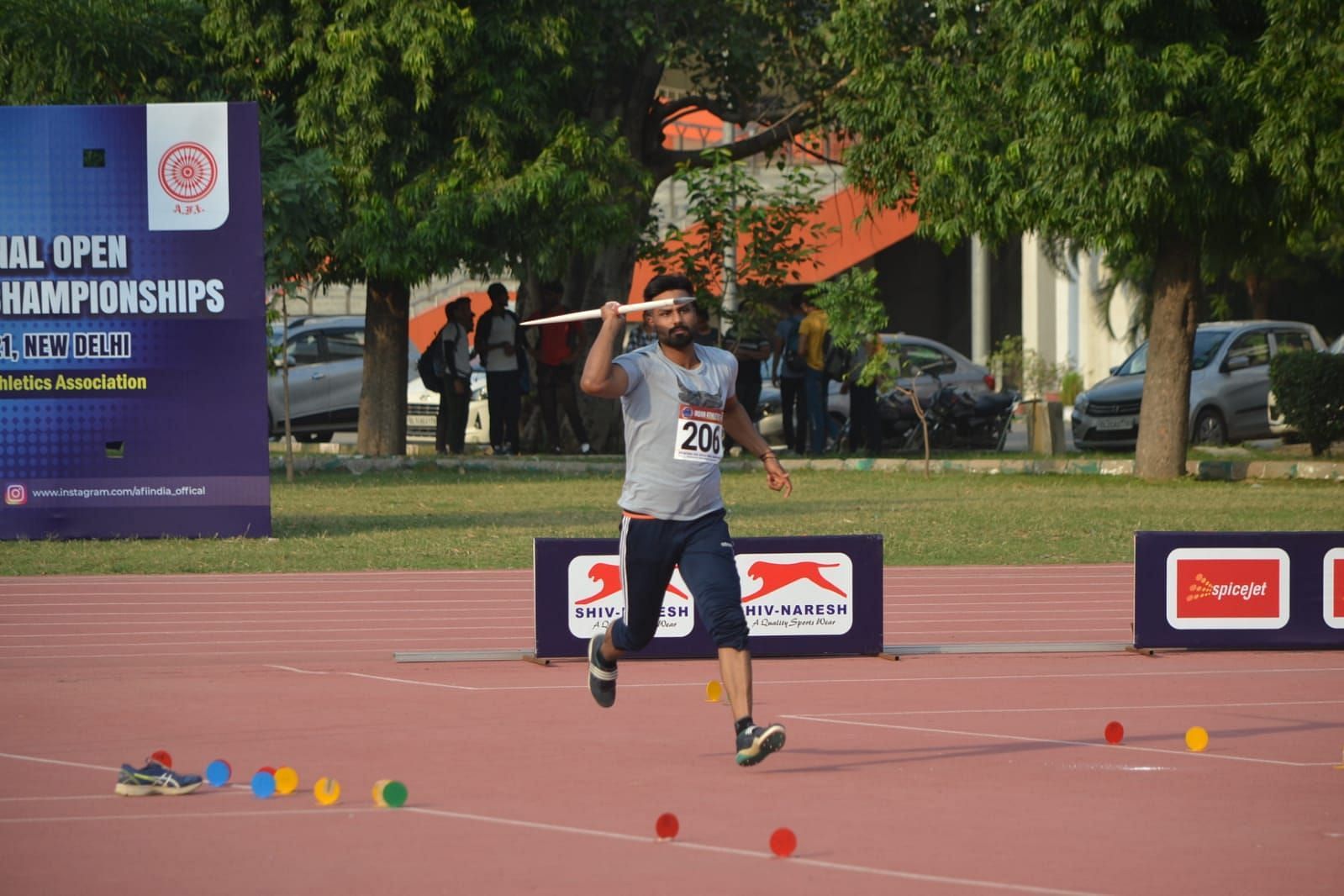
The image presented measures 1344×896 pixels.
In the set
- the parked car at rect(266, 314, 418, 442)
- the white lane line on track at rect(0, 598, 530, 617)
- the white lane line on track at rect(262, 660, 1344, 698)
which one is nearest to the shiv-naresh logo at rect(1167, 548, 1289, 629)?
the white lane line on track at rect(262, 660, 1344, 698)

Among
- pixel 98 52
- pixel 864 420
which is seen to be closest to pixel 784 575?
pixel 98 52

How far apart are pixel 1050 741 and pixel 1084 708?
0.91m

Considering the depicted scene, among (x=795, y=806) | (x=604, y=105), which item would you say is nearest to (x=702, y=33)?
(x=604, y=105)

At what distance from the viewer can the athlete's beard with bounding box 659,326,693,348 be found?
7.62 m

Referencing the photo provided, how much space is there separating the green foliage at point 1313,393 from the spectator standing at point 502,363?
10072 mm

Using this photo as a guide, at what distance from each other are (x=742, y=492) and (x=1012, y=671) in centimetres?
1065

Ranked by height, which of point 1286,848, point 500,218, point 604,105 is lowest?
point 1286,848

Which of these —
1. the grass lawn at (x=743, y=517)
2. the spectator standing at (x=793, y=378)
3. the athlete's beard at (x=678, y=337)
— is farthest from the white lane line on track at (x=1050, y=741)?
the spectator standing at (x=793, y=378)

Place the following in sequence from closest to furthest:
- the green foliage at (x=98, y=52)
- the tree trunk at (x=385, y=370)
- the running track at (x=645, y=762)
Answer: the running track at (x=645, y=762)
the green foliage at (x=98, y=52)
the tree trunk at (x=385, y=370)

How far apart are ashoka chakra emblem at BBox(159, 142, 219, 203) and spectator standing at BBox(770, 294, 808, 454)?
11.1 meters

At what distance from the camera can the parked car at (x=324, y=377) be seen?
3039 centimetres

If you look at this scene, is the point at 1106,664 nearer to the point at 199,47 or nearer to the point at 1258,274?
the point at 199,47

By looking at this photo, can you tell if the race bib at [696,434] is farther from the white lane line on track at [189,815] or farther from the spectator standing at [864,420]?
the spectator standing at [864,420]

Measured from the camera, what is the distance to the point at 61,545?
15.5 metres
